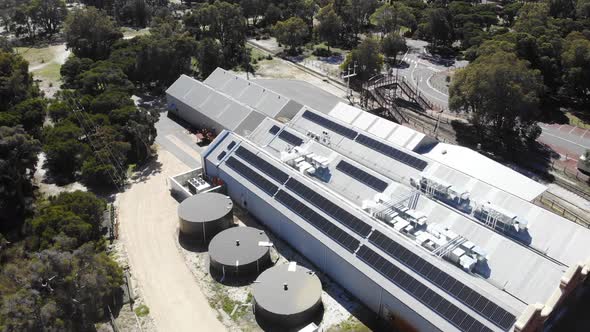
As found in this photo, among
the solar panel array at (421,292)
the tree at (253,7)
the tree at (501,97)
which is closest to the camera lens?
the solar panel array at (421,292)

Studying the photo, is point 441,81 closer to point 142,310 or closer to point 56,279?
point 142,310

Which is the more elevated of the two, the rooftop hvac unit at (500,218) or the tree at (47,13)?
the rooftop hvac unit at (500,218)

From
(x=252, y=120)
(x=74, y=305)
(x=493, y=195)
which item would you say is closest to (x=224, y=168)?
(x=252, y=120)

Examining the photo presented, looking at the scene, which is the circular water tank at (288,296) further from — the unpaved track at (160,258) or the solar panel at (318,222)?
the unpaved track at (160,258)

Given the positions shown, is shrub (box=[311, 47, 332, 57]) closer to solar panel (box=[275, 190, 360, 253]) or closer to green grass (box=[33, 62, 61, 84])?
green grass (box=[33, 62, 61, 84])

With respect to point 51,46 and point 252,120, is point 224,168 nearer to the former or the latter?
point 252,120

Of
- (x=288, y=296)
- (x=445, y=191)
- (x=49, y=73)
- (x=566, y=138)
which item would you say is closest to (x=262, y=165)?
(x=288, y=296)

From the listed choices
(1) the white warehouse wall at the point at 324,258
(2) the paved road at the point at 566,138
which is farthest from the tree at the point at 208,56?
(2) the paved road at the point at 566,138
